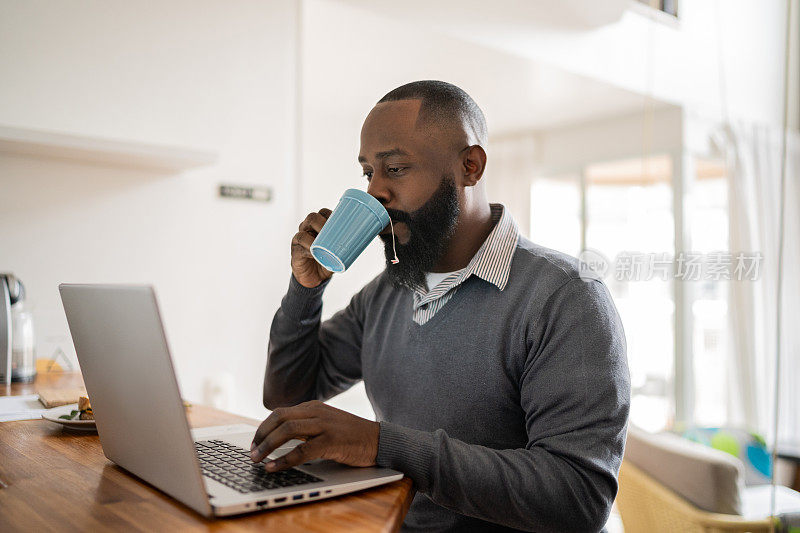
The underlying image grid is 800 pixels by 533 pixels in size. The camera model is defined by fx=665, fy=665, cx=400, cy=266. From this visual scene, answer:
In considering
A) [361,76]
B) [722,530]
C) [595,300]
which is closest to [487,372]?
[595,300]

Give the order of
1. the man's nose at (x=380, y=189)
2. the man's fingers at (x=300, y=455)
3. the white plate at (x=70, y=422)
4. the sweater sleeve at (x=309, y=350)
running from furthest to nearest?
the sweater sleeve at (x=309, y=350), the man's nose at (x=380, y=189), the white plate at (x=70, y=422), the man's fingers at (x=300, y=455)

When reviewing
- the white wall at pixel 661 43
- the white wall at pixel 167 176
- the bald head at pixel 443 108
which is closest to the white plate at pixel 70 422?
the bald head at pixel 443 108

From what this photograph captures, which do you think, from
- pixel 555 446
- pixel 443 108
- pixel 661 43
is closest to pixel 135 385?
pixel 555 446

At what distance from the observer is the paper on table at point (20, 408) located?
48.0 inches

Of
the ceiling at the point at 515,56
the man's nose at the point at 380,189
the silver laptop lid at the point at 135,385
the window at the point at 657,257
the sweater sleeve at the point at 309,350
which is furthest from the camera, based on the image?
the window at the point at 657,257

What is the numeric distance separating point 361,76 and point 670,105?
2134 mm

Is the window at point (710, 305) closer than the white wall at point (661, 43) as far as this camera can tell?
No

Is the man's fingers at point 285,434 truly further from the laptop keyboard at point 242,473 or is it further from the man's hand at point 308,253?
the man's hand at point 308,253

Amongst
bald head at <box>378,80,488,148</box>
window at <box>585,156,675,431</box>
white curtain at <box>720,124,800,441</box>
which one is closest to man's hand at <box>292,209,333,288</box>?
bald head at <box>378,80,488,148</box>

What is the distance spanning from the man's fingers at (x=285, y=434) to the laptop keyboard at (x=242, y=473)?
3 cm

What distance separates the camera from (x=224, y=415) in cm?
127

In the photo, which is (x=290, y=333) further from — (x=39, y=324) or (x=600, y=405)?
(x=39, y=324)

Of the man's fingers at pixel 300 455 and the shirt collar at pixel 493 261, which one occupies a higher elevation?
the shirt collar at pixel 493 261

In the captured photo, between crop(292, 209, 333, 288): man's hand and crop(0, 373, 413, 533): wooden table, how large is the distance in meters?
0.47
